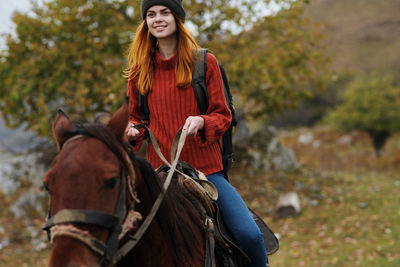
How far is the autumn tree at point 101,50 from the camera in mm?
9703

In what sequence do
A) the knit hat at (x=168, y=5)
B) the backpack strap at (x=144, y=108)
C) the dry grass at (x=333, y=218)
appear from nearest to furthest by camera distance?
the knit hat at (x=168, y=5), the backpack strap at (x=144, y=108), the dry grass at (x=333, y=218)

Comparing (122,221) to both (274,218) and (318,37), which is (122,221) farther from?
(318,37)

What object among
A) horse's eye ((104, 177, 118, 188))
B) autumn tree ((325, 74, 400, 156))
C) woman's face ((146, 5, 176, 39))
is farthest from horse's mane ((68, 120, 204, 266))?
autumn tree ((325, 74, 400, 156))

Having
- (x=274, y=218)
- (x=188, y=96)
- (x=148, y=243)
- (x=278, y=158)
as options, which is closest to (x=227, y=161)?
(x=188, y=96)

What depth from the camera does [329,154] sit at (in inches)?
784

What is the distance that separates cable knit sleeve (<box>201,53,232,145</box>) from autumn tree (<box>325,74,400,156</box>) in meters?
20.7

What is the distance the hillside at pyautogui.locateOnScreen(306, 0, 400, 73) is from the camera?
6000 cm

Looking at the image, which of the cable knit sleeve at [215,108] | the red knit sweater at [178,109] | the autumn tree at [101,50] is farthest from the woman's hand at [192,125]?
the autumn tree at [101,50]

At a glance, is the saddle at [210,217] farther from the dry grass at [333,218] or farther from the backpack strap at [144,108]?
the dry grass at [333,218]

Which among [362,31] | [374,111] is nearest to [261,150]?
[374,111]

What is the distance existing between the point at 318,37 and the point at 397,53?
172 feet

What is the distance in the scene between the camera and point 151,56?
267 centimetres

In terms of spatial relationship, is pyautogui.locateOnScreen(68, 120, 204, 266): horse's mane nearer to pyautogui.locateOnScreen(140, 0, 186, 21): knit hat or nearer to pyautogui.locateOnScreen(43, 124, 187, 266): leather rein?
pyautogui.locateOnScreen(43, 124, 187, 266): leather rein

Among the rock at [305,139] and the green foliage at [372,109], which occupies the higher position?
the green foliage at [372,109]
